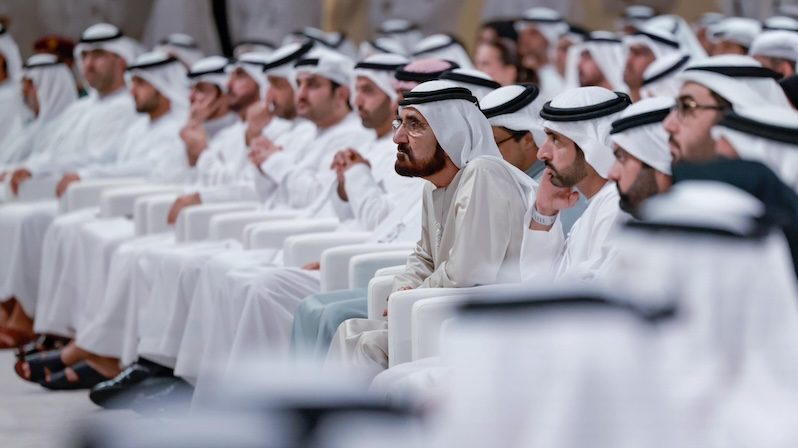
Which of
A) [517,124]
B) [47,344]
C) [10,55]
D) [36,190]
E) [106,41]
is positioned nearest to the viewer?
[517,124]

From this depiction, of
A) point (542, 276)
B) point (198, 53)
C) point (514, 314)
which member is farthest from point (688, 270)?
point (198, 53)

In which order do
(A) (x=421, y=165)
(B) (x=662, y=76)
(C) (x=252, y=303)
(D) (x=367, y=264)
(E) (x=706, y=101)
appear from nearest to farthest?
(E) (x=706, y=101), (A) (x=421, y=165), (D) (x=367, y=264), (C) (x=252, y=303), (B) (x=662, y=76)

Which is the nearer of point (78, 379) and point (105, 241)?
point (78, 379)

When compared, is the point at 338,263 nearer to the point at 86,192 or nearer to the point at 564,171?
the point at 564,171

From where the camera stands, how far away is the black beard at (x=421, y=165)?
4965 millimetres

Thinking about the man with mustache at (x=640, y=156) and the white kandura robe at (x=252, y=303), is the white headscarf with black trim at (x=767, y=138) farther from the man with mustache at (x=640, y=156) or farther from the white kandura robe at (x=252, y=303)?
the white kandura robe at (x=252, y=303)

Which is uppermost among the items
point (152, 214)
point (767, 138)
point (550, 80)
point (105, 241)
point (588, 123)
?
point (767, 138)

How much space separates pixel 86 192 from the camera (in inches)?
342

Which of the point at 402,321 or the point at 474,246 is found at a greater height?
the point at 474,246

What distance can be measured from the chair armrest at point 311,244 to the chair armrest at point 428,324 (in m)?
1.80

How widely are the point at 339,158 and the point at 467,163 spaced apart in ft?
4.74

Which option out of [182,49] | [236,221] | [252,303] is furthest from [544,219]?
[182,49]

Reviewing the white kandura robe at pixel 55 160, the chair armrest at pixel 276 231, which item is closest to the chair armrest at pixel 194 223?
the chair armrest at pixel 276 231

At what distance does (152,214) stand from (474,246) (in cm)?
324
